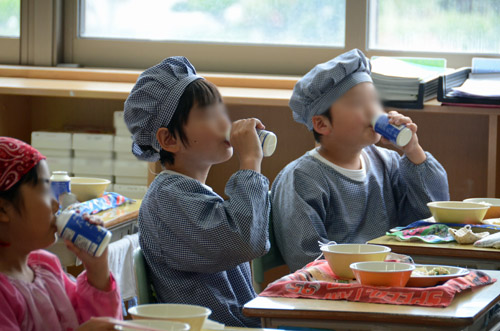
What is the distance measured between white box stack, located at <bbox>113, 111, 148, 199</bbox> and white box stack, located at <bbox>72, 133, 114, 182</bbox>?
0.03 m

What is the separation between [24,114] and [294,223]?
1.83 metres

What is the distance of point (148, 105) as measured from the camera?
185 centimetres

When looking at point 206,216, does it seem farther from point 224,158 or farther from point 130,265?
point 130,265

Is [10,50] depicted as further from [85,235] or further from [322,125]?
[85,235]

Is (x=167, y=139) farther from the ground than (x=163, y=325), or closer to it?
farther from the ground

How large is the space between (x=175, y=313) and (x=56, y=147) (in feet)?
7.69

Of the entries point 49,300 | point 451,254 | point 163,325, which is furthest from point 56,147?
point 163,325

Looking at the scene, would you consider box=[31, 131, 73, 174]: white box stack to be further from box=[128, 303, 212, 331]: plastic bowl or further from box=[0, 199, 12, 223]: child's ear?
box=[128, 303, 212, 331]: plastic bowl

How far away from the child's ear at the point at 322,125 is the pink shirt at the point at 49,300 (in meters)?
1.19

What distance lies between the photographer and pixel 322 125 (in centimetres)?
245

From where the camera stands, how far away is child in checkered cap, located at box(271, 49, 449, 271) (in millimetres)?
2342

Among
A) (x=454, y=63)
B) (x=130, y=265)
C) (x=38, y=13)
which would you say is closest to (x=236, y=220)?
(x=130, y=265)

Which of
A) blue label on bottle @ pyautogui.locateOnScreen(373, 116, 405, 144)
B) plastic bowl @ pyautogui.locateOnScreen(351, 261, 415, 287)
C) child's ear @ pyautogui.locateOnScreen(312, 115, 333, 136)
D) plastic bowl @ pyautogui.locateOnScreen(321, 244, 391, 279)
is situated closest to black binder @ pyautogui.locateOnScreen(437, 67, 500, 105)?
child's ear @ pyautogui.locateOnScreen(312, 115, 333, 136)

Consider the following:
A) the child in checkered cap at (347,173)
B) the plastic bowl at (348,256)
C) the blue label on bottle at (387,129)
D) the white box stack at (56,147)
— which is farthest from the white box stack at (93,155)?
the plastic bowl at (348,256)
